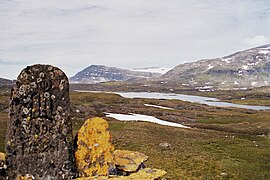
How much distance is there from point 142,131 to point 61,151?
1421 inches

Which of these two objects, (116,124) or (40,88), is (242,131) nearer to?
(116,124)

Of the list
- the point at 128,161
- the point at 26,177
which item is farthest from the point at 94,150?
the point at 26,177

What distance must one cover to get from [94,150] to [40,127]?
3183mm

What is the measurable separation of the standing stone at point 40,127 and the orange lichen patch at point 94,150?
588mm

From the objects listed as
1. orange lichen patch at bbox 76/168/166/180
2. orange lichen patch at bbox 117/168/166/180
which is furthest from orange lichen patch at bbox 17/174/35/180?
orange lichen patch at bbox 117/168/166/180

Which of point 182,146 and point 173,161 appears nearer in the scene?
point 173,161

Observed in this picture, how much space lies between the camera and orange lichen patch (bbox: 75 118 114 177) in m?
16.3

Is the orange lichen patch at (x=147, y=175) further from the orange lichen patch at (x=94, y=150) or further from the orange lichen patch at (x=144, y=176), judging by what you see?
the orange lichen patch at (x=94, y=150)

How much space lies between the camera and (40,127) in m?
15.7

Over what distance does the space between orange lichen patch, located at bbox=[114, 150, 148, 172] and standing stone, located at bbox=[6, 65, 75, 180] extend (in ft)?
10.6

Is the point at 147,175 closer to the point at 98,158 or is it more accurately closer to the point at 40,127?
the point at 98,158

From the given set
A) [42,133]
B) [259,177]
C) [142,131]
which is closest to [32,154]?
[42,133]

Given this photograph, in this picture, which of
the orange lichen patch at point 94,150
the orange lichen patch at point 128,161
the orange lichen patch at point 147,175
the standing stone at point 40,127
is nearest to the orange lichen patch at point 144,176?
the orange lichen patch at point 147,175

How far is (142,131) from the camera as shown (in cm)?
5128
